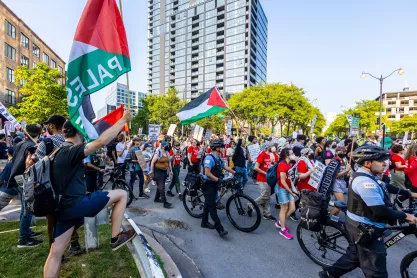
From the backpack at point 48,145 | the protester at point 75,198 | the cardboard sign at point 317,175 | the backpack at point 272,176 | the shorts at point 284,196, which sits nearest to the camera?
the protester at point 75,198

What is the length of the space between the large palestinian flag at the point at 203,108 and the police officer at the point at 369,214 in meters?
5.84

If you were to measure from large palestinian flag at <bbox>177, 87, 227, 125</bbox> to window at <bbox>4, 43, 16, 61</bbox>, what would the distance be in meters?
36.3

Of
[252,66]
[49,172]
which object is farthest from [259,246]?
[252,66]

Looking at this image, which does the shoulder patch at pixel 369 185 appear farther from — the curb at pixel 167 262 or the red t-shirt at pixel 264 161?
the red t-shirt at pixel 264 161

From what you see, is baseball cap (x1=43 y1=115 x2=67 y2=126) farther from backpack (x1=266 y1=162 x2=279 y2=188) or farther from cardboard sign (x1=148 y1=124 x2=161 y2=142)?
cardboard sign (x1=148 y1=124 x2=161 y2=142)

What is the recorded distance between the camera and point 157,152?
7004 mm

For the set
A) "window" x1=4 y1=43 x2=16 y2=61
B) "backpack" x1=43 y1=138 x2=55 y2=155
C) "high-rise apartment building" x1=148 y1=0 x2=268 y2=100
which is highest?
"high-rise apartment building" x1=148 y1=0 x2=268 y2=100

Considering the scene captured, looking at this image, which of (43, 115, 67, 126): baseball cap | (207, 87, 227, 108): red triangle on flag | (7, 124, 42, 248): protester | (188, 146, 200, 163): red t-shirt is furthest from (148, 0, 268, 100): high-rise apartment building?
(43, 115, 67, 126): baseball cap

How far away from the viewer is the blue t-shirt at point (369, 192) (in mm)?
2582

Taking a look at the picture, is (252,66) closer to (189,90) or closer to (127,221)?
(189,90)

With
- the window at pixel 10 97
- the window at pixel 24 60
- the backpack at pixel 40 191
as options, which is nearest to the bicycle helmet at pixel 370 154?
the backpack at pixel 40 191

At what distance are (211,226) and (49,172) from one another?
375 cm

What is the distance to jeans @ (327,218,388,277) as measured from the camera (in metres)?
2.59

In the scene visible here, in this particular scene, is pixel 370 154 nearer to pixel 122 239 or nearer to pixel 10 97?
pixel 122 239
